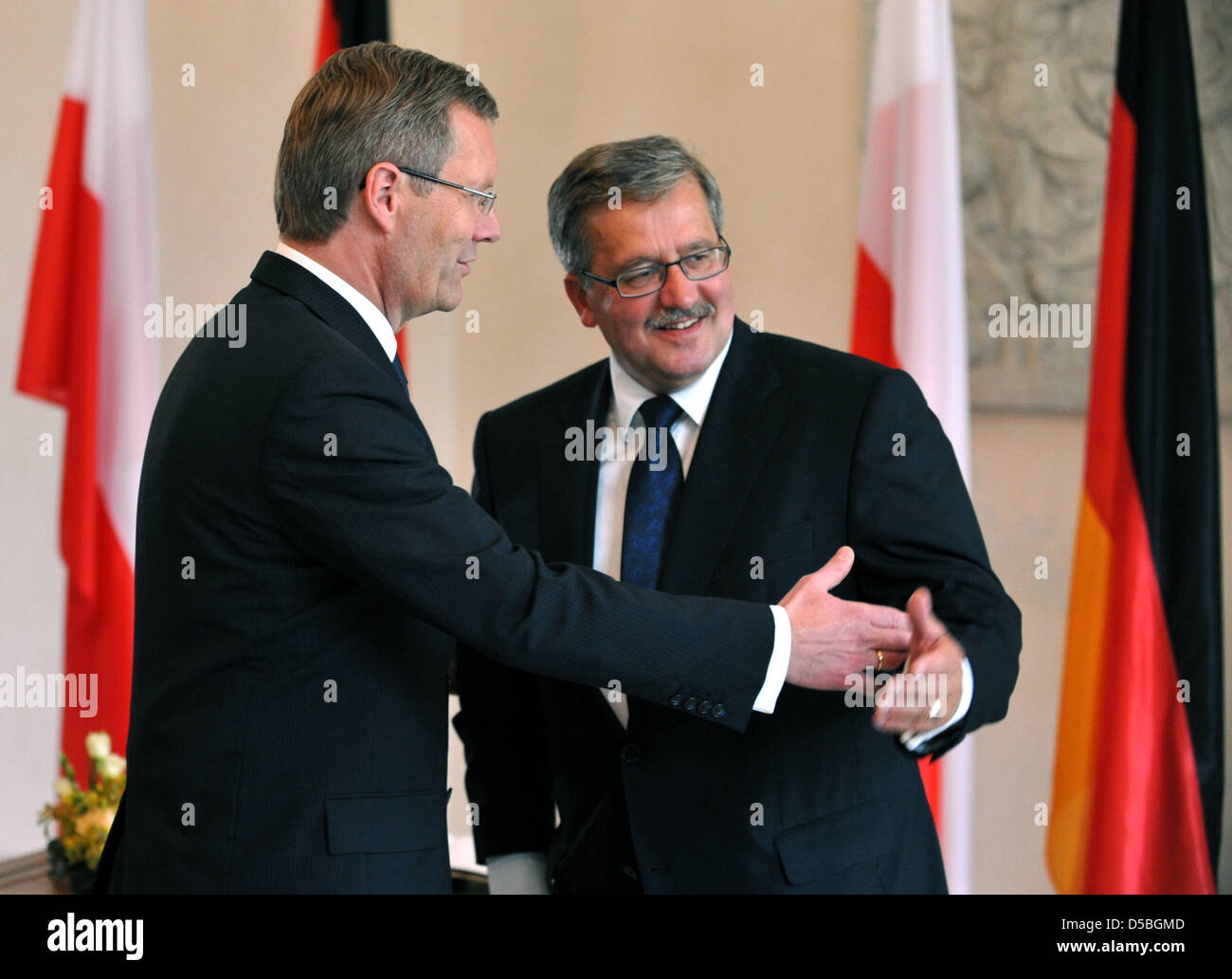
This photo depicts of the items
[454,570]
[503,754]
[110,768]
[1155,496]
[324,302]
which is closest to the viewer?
[454,570]

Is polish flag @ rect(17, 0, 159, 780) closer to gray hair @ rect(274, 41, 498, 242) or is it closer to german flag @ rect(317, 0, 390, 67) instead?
german flag @ rect(317, 0, 390, 67)

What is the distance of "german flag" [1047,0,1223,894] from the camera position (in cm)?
277

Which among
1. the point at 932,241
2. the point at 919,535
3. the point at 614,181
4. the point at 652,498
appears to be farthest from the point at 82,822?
the point at 932,241

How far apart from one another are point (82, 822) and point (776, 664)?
2034 mm

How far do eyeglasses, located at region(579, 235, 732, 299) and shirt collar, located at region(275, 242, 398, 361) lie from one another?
492 millimetres

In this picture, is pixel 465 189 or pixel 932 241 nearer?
pixel 465 189

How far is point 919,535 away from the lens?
1.83 m

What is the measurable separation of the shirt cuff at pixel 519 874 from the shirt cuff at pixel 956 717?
2.38 feet

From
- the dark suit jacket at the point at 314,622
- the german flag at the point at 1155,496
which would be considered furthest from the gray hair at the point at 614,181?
the german flag at the point at 1155,496

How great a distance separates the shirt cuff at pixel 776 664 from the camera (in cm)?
163

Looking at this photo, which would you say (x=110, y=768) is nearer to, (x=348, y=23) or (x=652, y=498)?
(x=652, y=498)

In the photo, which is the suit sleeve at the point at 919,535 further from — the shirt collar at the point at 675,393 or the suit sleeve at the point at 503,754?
the suit sleeve at the point at 503,754
